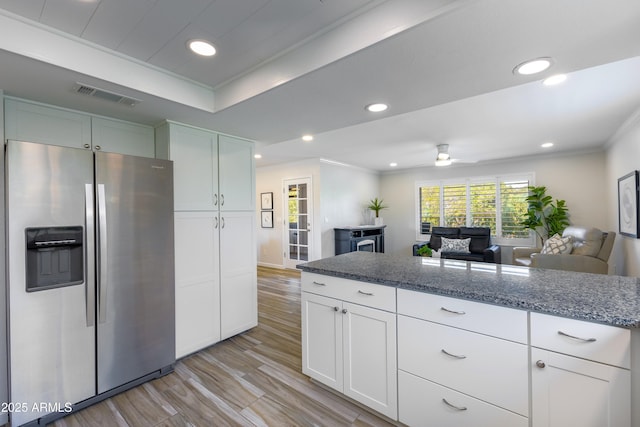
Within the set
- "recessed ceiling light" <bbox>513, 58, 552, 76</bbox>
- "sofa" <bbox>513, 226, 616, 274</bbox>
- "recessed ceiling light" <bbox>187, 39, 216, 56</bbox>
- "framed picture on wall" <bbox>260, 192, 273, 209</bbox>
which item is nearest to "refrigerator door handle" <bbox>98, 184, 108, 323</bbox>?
"recessed ceiling light" <bbox>187, 39, 216, 56</bbox>

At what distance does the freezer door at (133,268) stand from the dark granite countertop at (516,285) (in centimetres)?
120

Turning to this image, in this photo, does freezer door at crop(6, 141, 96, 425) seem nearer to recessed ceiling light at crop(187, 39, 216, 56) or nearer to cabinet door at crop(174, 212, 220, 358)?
cabinet door at crop(174, 212, 220, 358)

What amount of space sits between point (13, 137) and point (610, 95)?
4.98 meters

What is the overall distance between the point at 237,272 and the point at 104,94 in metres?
1.89

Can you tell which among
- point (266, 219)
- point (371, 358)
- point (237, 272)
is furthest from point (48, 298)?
point (266, 219)

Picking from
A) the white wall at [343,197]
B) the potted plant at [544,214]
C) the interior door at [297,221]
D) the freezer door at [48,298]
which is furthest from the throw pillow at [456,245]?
the freezer door at [48,298]

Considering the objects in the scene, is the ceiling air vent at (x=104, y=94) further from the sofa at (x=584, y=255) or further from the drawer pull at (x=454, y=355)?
the sofa at (x=584, y=255)

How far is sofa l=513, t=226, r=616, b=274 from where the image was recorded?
11.3 ft

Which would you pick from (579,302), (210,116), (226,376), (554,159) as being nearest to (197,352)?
(226,376)

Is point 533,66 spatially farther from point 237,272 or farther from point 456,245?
point 456,245

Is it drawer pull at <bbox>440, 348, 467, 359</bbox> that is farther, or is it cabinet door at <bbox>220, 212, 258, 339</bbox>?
cabinet door at <bbox>220, 212, 258, 339</bbox>

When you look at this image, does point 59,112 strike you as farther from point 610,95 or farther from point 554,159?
point 554,159

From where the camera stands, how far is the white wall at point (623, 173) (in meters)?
3.19

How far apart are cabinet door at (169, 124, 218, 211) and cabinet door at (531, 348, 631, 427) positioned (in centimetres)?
262
